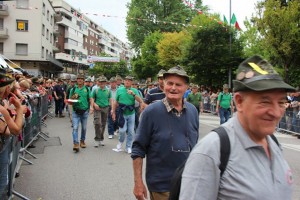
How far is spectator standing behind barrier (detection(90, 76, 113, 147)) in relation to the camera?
31.7 feet

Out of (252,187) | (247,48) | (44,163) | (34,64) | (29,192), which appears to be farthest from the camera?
(34,64)

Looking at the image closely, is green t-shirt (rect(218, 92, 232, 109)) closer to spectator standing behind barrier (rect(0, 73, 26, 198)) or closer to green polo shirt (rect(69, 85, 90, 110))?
green polo shirt (rect(69, 85, 90, 110))

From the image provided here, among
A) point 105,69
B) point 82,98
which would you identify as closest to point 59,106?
point 82,98

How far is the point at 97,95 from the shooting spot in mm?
10211

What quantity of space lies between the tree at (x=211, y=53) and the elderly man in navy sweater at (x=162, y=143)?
2336 centimetres

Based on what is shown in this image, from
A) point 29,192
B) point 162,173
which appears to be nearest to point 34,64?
point 29,192

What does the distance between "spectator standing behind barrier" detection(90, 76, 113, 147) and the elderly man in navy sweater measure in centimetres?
630

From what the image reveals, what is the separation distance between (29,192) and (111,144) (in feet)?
14.7

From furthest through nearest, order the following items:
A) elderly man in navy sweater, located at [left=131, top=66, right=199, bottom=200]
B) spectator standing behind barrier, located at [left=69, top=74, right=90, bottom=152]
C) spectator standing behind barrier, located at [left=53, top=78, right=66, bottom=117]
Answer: spectator standing behind barrier, located at [left=53, top=78, right=66, bottom=117] < spectator standing behind barrier, located at [left=69, top=74, right=90, bottom=152] < elderly man in navy sweater, located at [left=131, top=66, right=199, bottom=200]


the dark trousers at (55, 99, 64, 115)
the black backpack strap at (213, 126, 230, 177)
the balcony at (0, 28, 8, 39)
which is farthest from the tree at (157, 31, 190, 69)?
the black backpack strap at (213, 126, 230, 177)

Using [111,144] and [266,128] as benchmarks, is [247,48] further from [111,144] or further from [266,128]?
[266,128]

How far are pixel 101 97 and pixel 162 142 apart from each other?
281 inches

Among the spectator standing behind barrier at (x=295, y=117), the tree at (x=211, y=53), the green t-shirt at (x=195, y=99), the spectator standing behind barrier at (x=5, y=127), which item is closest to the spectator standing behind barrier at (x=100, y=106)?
the green t-shirt at (x=195, y=99)

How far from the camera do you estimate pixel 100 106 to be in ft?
33.1
